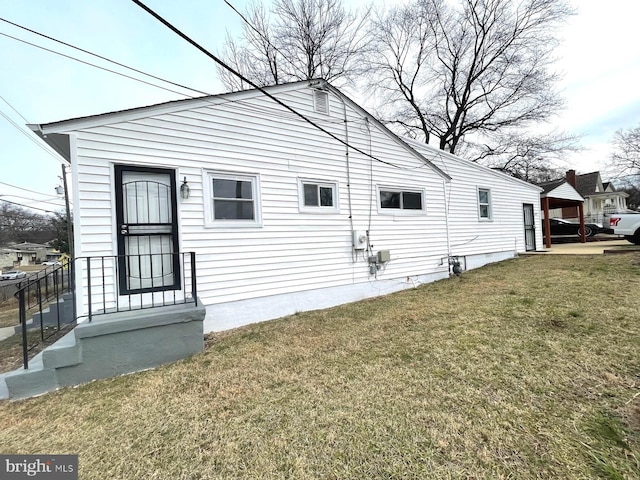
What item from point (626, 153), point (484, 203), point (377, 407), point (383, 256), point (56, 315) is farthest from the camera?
point (626, 153)

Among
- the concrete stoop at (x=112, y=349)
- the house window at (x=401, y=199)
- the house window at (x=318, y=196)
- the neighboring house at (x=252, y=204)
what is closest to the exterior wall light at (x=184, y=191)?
the neighboring house at (x=252, y=204)

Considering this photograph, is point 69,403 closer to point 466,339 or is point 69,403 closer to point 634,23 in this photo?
point 466,339

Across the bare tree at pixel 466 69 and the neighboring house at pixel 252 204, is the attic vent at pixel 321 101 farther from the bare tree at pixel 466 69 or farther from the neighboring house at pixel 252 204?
the bare tree at pixel 466 69

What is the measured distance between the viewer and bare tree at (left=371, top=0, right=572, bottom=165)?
17125mm

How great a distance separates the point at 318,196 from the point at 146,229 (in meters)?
3.24

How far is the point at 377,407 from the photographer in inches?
100

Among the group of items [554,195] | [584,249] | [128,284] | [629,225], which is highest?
[554,195]

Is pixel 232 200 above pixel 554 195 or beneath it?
beneath

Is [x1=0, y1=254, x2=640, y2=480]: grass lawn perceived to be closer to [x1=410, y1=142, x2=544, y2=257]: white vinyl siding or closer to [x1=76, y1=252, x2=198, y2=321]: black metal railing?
[x1=76, y1=252, x2=198, y2=321]: black metal railing

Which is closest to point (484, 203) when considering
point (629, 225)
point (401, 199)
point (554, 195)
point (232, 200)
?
point (401, 199)

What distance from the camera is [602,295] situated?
5.31 m

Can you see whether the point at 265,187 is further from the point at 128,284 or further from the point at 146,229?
the point at 128,284

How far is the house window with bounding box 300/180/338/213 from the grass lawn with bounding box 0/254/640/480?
2622 mm

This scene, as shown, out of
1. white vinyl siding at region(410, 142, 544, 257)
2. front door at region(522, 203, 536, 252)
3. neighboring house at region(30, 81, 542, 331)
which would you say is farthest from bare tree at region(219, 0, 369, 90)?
front door at region(522, 203, 536, 252)
